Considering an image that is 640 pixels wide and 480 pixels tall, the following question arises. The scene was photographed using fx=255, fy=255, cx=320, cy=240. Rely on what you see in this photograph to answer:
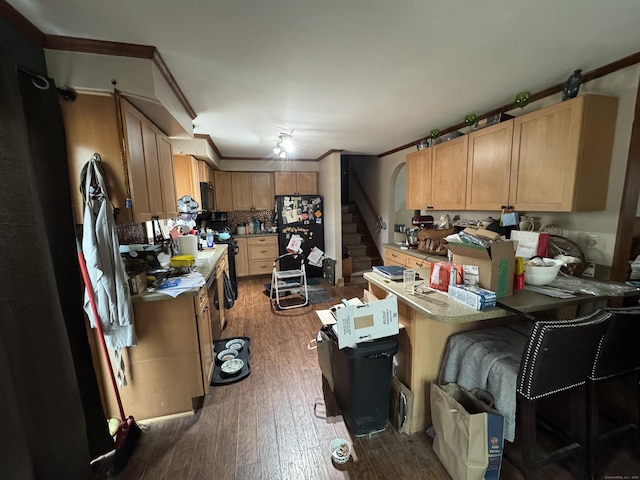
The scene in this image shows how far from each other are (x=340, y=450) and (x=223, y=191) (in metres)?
4.79

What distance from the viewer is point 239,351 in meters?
2.62

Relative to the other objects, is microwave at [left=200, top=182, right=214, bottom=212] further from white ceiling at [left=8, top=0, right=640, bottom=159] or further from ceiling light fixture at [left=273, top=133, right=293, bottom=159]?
white ceiling at [left=8, top=0, right=640, bottom=159]

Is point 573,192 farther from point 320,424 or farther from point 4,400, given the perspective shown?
point 4,400

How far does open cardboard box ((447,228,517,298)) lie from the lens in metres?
1.40

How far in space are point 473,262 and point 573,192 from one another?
3.79 ft

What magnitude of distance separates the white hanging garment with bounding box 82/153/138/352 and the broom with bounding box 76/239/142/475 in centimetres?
3

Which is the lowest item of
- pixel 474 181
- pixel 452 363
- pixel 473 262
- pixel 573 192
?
pixel 452 363

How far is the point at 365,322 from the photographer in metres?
1.46

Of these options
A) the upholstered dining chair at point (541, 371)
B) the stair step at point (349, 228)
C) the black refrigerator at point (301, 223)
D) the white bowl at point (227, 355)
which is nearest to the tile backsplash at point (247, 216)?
the black refrigerator at point (301, 223)

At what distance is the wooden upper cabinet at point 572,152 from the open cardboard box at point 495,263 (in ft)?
3.30

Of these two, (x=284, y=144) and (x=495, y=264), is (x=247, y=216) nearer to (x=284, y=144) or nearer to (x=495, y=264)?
(x=284, y=144)

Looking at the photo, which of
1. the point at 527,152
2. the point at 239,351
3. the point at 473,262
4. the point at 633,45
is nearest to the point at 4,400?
the point at 239,351

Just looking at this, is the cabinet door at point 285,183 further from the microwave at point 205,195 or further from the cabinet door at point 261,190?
the microwave at point 205,195

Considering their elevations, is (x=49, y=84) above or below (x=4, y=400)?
above
